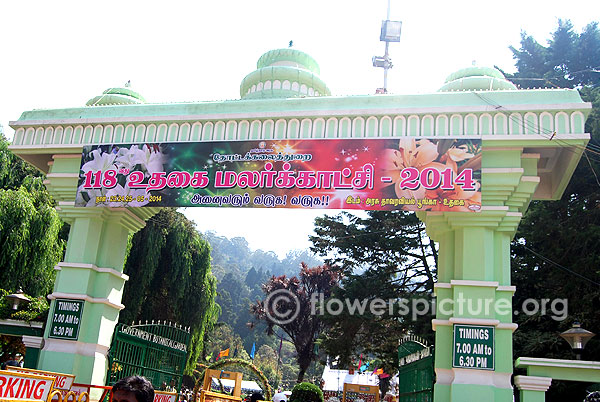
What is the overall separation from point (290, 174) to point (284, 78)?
2.14 m

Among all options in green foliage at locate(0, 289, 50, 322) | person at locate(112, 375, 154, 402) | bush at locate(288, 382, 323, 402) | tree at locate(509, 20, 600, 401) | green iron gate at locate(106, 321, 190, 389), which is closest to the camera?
person at locate(112, 375, 154, 402)

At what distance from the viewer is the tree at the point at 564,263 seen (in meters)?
10.5

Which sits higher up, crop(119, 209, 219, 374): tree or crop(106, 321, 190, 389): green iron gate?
crop(119, 209, 219, 374): tree

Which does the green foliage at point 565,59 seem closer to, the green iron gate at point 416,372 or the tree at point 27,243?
the green iron gate at point 416,372

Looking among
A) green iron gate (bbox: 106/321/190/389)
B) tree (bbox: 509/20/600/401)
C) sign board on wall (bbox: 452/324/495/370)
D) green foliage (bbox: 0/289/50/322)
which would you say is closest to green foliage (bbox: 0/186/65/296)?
green foliage (bbox: 0/289/50/322)

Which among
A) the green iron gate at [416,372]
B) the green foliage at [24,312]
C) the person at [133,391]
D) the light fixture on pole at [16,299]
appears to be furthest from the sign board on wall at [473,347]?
the light fixture on pole at [16,299]

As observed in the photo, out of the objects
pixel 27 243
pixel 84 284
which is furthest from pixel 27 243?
pixel 84 284

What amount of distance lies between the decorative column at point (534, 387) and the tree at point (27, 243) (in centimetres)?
956

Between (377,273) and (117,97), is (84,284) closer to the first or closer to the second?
(117,97)

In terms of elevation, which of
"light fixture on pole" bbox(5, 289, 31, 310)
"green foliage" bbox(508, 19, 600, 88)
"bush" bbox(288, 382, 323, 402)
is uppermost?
"green foliage" bbox(508, 19, 600, 88)

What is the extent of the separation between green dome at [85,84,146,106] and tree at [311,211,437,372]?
7848 millimetres

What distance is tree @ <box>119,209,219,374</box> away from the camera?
1496cm

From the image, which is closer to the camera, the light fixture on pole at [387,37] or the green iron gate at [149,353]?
the green iron gate at [149,353]

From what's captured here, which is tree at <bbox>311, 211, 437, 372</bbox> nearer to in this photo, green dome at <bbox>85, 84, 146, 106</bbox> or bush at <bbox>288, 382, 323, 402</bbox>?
bush at <bbox>288, 382, 323, 402</bbox>
